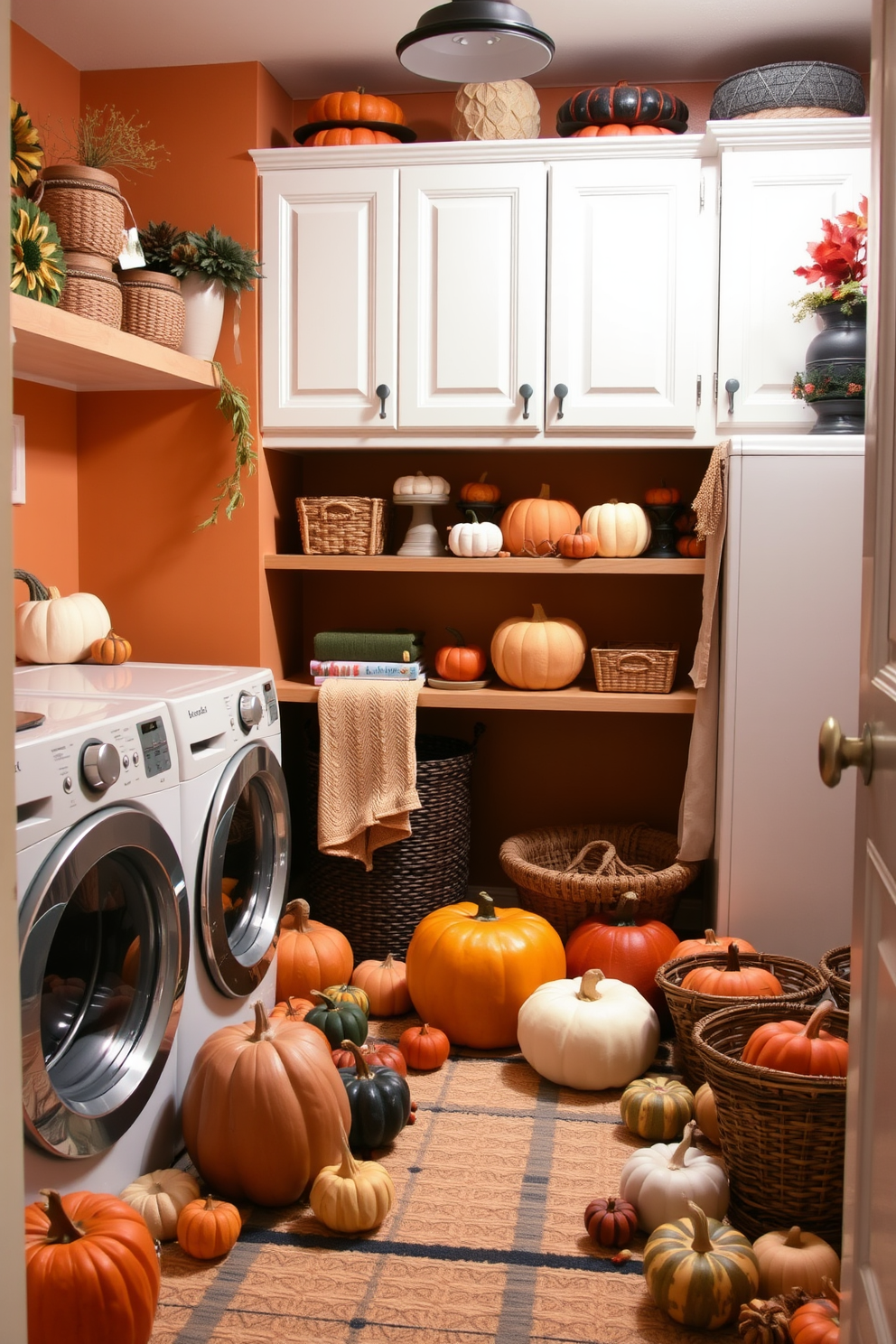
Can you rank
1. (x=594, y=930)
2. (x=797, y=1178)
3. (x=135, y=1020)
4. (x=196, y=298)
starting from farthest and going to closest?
(x=196, y=298) → (x=594, y=930) → (x=135, y=1020) → (x=797, y=1178)

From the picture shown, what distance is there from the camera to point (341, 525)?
129 inches

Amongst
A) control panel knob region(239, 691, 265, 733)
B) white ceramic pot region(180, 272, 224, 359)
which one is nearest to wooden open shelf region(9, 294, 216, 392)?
white ceramic pot region(180, 272, 224, 359)

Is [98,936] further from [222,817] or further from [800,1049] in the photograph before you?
[800,1049]

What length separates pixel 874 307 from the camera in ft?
3.77

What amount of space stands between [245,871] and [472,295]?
1.62 meters

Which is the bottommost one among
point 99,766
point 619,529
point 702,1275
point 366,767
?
point 702,1275

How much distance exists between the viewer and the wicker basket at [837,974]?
2.26m

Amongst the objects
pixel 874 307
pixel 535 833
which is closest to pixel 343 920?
pixel 535 833

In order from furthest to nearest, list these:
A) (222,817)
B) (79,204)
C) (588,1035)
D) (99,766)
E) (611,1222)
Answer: (79,204) → (588,1035) → (222,817) → (611,1222) → (99,766)

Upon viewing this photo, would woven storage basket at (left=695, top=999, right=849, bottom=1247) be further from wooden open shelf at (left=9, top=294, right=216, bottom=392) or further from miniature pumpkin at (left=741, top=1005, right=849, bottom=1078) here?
wooden open shelf at (left=9, top=294, right=216, bottom=392)

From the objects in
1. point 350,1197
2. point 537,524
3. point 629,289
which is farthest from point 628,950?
point 629,289

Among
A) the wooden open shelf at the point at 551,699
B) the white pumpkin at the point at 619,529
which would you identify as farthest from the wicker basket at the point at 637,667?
the white pumpkin at the point at 619,529

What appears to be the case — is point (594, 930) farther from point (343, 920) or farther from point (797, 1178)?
point (797, 1178)

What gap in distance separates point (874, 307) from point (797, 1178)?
55.7 inches
